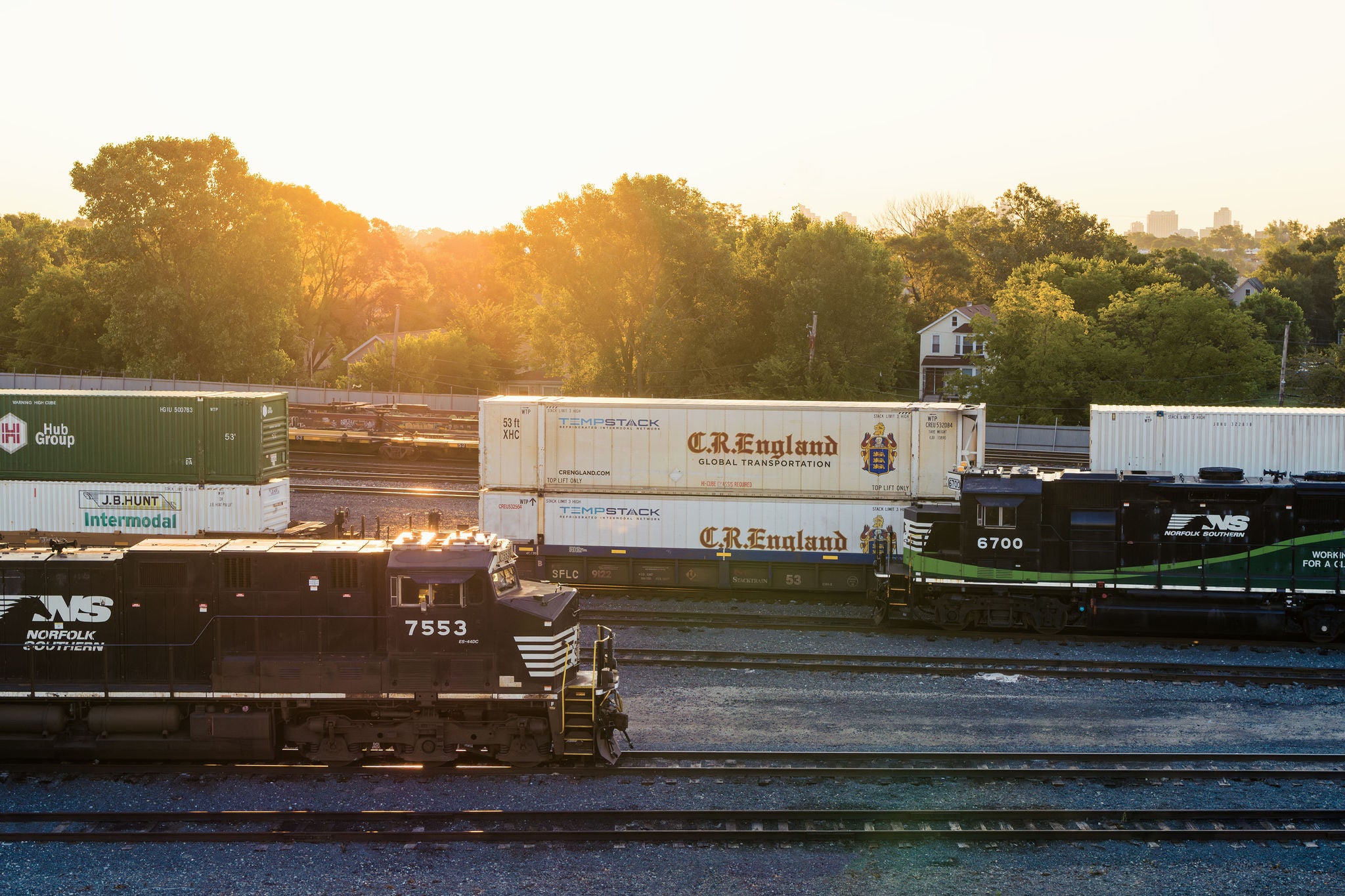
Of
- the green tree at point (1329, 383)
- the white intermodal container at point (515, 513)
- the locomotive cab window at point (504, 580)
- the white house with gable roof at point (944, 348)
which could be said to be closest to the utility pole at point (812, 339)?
the white house with gable roof at point (944, 348)

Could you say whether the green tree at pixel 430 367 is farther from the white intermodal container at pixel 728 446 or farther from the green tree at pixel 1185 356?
the white intermodal container at pixel 728 446

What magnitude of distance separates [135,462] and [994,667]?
22005 millimetres

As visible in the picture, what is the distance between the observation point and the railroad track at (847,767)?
14016 millimetres

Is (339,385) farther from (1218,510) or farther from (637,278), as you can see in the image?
(1218,510)

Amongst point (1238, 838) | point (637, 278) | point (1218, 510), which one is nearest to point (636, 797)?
point (1238, 838)

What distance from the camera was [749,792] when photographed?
1355 cm

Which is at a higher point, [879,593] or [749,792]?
[879,593]

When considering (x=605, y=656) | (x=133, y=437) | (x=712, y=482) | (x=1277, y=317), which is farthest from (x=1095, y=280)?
(x=605, y=656)

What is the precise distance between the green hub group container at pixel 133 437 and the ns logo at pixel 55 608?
13.0 metres

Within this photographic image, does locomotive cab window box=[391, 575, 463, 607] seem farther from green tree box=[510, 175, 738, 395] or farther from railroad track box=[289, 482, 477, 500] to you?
green tree box=[510, 175, 738, 395]

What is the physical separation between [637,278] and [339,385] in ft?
118

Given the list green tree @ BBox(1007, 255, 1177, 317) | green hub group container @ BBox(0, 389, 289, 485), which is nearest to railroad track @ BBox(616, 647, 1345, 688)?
green hub group container @ BBox(0, 389, 289, 485)

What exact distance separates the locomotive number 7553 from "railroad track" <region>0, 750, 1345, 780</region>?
199 centimetres

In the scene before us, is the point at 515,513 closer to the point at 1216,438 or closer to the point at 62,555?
the point at 62,555
